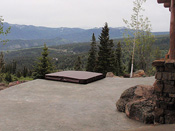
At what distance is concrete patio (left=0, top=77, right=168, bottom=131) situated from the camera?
4660mm

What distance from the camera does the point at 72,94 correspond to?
7.86 m

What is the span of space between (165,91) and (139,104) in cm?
91

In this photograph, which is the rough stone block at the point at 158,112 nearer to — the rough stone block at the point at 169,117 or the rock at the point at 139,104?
the rough stone block at the point at 169,117

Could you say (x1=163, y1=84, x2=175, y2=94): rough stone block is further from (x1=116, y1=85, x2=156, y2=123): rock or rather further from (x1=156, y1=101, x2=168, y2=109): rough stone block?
(x1=116, y1=85, x2=156, y2=123): rock

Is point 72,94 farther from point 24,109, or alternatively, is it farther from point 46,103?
point 24,109

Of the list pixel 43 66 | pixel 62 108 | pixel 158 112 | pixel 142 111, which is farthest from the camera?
pixel 43 66

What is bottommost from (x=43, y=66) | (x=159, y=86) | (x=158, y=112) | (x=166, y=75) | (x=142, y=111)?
(x=43, y=66)

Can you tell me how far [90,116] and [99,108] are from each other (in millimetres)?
813

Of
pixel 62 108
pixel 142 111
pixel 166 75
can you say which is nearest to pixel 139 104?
pixel 142 111

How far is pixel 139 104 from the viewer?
→ 16.3ft

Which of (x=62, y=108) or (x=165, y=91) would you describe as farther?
(x=62, y=108)

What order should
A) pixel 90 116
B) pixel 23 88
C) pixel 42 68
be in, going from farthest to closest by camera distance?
1. pixel 42 68
2. pixel 23 88
3. pixel 90 116

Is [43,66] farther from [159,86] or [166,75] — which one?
[166,75]

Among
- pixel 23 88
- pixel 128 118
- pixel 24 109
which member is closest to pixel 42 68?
pixel 23 88
